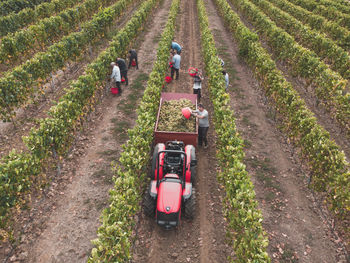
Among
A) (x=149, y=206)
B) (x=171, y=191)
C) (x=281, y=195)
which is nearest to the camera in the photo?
(x=171, y=191)

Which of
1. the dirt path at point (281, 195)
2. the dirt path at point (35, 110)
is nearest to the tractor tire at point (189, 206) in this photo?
the dirt path at point (281, 195)

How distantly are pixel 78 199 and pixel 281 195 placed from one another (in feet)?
23.9

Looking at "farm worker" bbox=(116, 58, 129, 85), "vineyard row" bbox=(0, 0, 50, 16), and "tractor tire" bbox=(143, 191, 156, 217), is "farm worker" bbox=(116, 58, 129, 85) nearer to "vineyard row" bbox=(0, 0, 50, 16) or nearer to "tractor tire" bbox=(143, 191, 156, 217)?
"tractor tire" bbox=(143, 191, 156, 217)

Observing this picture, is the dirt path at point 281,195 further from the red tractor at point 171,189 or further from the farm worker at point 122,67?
the farm worker at point 122,67

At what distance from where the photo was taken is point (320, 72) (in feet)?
48.0

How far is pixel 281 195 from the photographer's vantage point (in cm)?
948

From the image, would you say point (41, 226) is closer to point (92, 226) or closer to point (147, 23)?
point (92, 226)

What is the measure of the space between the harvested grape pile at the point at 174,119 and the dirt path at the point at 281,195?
301 cm

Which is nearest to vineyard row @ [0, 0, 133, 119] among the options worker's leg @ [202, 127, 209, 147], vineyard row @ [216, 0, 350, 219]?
worker's leg @ [202, 127, 209, 147]

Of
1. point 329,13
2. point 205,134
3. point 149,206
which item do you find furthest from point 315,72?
point 329,13

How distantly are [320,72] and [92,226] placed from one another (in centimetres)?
1415

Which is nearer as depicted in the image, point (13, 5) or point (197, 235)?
point (197, 235)

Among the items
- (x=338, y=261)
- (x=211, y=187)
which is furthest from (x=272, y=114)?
(x=338, y=261)

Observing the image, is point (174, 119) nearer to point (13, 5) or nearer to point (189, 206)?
point (189, 206)
